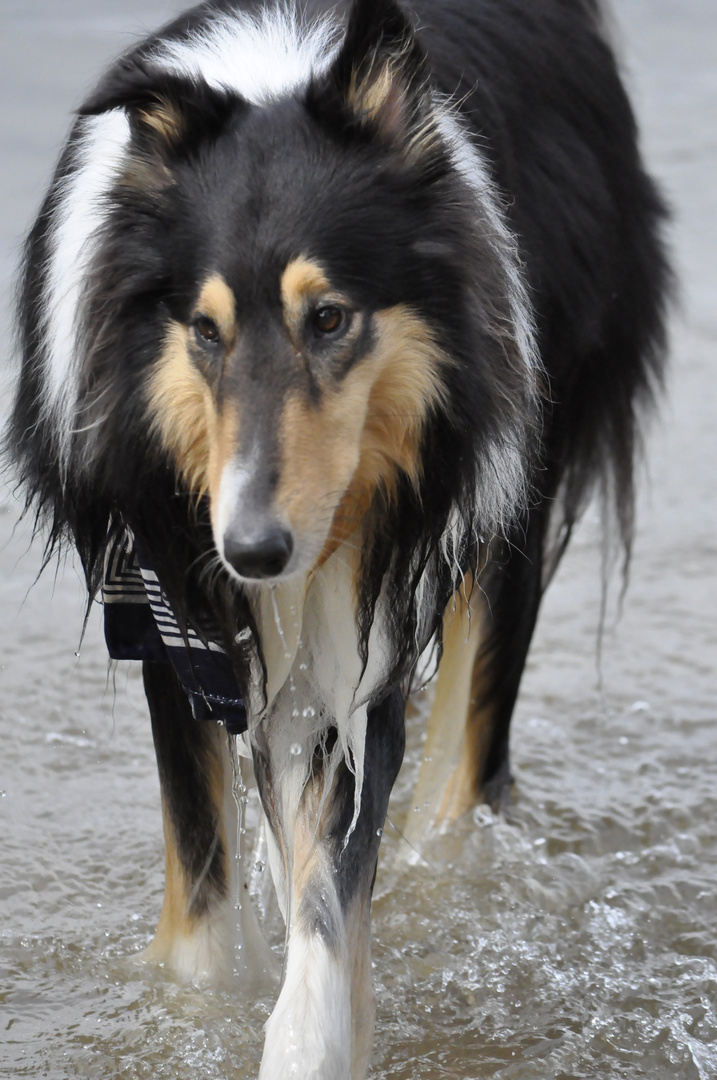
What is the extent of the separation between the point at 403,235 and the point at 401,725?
3.08ft

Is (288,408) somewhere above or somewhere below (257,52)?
below

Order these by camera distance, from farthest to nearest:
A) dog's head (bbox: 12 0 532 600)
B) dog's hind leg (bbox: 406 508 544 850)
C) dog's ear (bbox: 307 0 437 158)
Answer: dog's hind leg (bbox: 406 508 544 850) → dog's ear (bbox: 307 0 437 158) → dog's head (bbox: 12 0 532 600)

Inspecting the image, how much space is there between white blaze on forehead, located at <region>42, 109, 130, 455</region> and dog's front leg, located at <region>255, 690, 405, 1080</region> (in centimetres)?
76

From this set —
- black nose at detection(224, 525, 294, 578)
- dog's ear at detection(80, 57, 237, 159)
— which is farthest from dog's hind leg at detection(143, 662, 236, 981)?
dog's ear at detection(80, 57, 237, 159)

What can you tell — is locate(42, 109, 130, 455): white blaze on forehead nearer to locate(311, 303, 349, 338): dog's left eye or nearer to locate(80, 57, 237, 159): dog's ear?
locate(80, 57, 237, 159): dog's ear

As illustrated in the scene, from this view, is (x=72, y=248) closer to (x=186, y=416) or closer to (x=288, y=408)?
(x=186, y=416)

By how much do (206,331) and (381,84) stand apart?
20.5 inches

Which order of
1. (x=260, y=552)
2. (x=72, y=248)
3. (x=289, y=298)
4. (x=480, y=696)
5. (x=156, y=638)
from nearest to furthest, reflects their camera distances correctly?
(x=260, y=552), (x=289, y=298), (x=72, y=248), (x=156, y=638), (x=480, y=696)

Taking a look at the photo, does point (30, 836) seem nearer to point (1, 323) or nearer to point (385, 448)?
point (385, 448)

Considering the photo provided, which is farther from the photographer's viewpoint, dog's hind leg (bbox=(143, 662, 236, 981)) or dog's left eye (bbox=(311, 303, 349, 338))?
dog's hind leg (bbox=(143, 662, 236, 981))

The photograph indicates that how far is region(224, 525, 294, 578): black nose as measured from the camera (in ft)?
6.74

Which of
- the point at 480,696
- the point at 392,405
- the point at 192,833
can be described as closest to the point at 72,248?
the point at 392,405

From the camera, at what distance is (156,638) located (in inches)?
105

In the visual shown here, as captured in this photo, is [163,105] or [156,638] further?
[156,638]
